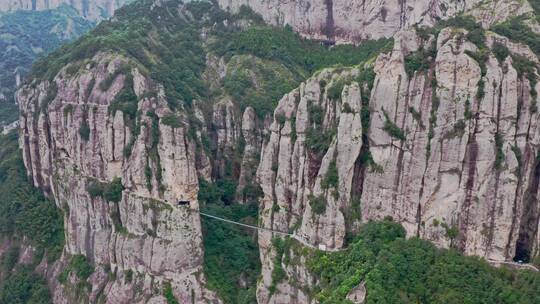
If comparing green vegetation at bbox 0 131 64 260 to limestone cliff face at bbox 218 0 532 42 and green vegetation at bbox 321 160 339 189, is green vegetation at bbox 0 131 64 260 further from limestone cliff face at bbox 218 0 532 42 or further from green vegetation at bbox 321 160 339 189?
limestone cliff face at bbox 218 0 532 42

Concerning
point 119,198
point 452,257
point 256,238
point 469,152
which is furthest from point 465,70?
point 119,198

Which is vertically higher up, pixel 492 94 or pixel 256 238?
pixel 492 94

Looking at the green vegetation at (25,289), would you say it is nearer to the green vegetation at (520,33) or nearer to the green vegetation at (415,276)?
the green vegetation at (415,276)

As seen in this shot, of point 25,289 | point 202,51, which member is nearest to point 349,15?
point 202,51

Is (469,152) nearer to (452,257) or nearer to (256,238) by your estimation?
(452,257)

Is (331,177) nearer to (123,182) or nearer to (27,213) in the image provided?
(123,182)

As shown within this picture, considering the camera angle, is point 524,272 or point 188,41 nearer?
point 524,272

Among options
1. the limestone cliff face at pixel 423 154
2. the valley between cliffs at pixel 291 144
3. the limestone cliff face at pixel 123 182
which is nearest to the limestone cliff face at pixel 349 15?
the valley between cliffs at pixel 291 144
